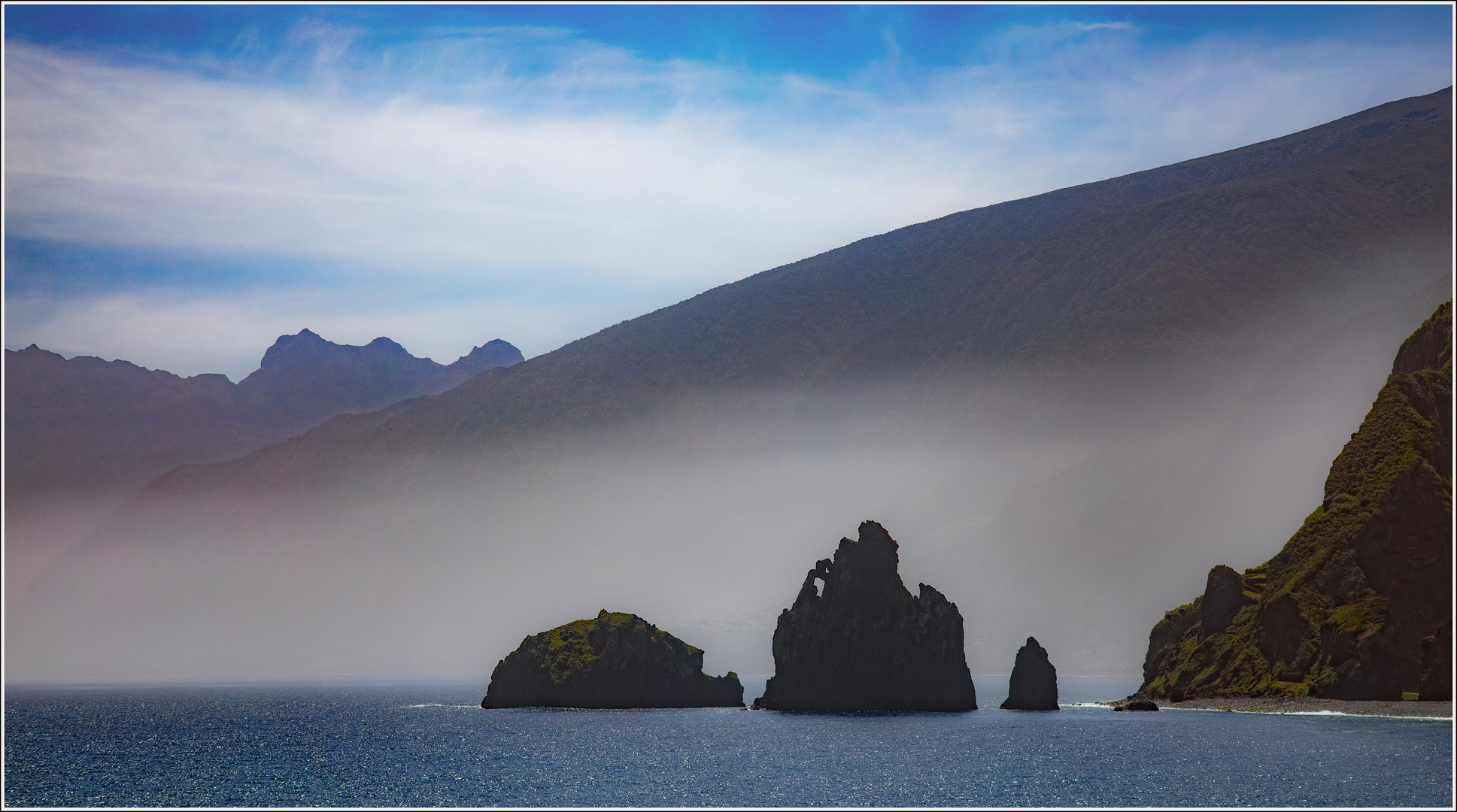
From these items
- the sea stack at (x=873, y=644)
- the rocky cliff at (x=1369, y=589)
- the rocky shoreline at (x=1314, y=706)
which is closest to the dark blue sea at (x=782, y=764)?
the rocky shoreline at (x=1314, y=706)

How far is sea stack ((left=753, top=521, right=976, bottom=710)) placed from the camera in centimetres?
18938

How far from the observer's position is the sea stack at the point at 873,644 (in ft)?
621

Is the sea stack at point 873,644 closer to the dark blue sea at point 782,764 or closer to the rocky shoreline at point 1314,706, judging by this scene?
the dark blue sea at point 782,764

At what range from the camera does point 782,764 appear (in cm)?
11788

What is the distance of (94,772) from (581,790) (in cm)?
5559

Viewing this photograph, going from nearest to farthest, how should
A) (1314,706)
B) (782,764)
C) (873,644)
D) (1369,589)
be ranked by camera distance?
(782,764)
(1314,706)
(1369,589)
(873,644)

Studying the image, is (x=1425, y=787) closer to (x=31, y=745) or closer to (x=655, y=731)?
(x=655, y=731)

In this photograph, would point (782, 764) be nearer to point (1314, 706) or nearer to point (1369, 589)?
point (1314, 706)

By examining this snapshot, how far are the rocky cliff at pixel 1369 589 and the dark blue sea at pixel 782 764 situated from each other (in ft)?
49.3

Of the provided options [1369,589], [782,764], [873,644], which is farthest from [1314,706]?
[782,764]

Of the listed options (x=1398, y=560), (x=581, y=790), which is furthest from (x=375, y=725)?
(x=1398, y=560)

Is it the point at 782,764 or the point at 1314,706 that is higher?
the point at 1314,706

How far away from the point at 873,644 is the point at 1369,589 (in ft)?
222

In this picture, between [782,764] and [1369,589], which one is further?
[1369,589]
